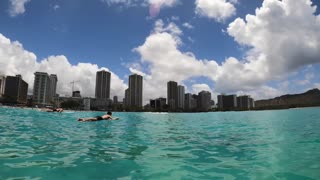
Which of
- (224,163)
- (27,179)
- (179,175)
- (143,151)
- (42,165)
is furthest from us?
(143,151)

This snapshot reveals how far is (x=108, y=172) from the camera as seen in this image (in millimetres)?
7910

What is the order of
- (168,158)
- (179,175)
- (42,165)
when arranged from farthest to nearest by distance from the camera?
(168,158), (42,165), (179,175)

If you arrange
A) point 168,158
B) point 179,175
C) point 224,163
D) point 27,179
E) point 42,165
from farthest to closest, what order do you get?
point 168,158 < point 224,163 < point 42,165 < point 179,175 < point 27,179

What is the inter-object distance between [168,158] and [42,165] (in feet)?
14.8

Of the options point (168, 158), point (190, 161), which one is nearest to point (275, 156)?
point (190, 161)

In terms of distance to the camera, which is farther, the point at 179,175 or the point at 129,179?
the point at 179,175

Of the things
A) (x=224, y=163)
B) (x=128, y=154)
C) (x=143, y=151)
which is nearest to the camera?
(x=224, y=163)

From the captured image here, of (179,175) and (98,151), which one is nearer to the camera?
(179,175)

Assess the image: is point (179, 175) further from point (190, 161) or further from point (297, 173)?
point (297, 173)

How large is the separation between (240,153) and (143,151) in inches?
169

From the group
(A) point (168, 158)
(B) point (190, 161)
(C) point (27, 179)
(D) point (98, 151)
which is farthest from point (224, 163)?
(C) point (27, 179)

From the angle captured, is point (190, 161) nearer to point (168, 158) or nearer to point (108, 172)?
point (168, 158)

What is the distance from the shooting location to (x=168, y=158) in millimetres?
10383

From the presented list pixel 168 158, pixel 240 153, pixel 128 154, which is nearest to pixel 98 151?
pixel 128 154
